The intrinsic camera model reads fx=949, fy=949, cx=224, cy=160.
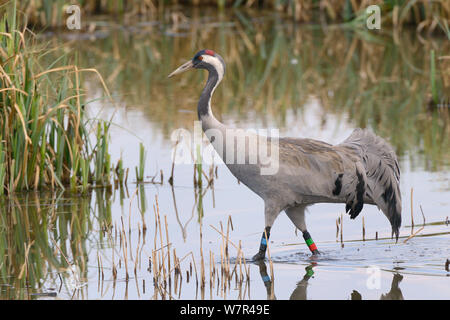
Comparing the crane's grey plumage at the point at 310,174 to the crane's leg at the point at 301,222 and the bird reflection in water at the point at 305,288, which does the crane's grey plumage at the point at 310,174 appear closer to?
the crane's leg at the point at 301,222

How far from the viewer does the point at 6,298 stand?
589cm

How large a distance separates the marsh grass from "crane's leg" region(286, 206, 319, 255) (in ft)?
6.97

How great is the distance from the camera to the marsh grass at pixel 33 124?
7.91 metres

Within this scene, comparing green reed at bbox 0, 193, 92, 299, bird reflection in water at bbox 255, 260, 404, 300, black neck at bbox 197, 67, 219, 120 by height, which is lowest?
bird reflection in water at bbox 255, 260, 404, 300

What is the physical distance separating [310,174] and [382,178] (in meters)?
Result: 0.58

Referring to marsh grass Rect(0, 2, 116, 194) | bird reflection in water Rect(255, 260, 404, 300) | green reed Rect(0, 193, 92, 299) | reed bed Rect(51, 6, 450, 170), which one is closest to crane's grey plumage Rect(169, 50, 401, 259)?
bird reflection in water Rect(255, 260, 404, 300)

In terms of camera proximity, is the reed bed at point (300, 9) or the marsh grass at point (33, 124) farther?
the reed bed at point (300, 9)

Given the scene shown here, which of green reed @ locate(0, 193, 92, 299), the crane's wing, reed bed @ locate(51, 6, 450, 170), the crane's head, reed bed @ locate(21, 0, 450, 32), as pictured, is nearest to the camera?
green reed @ locate(0, 193, 92, 299)

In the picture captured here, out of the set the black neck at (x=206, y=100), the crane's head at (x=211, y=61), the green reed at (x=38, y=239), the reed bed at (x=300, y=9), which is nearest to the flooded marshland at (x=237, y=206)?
the green reed at (x=38, y=239)

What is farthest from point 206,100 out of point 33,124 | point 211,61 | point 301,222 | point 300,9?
point 300,9

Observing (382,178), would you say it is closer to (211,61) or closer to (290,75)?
(211,61)

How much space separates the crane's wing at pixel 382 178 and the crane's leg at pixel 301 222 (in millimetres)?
505

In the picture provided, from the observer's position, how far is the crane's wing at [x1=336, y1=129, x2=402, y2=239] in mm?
6926

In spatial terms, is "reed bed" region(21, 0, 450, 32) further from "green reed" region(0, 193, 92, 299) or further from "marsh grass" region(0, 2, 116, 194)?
"green reed" region(0, 193, 92, 299)
